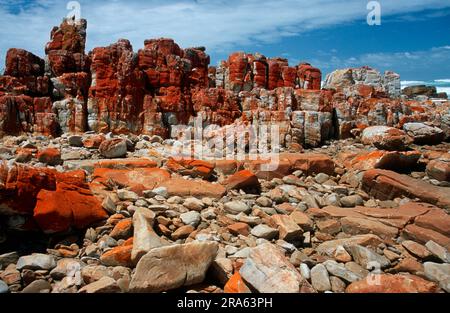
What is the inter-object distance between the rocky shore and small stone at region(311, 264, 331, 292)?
18 millimetres

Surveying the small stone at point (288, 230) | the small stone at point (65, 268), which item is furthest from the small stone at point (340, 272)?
the small stone at point (65, 268)

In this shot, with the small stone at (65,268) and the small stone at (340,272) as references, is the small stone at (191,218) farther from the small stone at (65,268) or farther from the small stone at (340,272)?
the small stone at (340,272)

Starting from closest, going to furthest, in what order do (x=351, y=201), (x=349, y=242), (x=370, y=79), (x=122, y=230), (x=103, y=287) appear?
(x=103, y=287), (x=122, y=230), (x=349, y=242), (x=351, y=201), (x=370, y=79)

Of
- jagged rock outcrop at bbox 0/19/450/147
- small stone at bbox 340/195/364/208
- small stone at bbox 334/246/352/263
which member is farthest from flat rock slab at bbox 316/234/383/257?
jagged rock outcrop at bbox 0/19/450/147

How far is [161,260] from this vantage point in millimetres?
3967

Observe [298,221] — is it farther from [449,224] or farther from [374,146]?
[374,146]

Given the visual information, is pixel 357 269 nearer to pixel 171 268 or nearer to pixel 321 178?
pixel 171 268

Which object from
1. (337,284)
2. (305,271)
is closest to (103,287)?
(305,271)

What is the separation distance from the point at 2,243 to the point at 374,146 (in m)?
12.9

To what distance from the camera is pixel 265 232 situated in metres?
5.41

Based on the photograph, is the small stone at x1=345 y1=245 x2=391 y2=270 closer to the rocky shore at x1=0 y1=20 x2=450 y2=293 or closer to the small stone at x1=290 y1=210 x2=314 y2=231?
the rocky shore at x1=0 y1=20 x2=450 y2=293

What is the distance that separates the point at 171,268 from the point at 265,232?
6.54 ft
